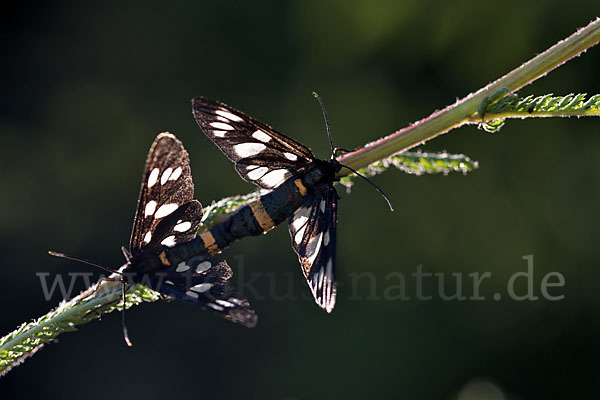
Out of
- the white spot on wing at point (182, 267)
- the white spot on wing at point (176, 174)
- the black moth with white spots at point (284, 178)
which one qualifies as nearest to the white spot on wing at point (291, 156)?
the black moth with white spots at point (284, 178)

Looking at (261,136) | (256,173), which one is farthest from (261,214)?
(261,136)

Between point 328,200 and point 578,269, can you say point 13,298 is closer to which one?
point 328,200

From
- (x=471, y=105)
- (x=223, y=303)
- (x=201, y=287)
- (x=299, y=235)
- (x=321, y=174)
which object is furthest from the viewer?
(x=299, y=235)

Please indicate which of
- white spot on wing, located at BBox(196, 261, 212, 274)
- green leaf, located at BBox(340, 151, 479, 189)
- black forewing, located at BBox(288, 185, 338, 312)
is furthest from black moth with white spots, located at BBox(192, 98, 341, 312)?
green leaf, located at BBox(340, 151, 479, 189)

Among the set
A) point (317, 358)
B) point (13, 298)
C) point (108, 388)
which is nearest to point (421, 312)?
point (317, 358)

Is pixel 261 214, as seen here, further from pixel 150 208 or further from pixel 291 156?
pixel 150 208

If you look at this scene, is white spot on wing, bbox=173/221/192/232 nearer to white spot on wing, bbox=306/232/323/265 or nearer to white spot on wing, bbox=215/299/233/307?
white spot on wing, bbox=215/299/233/307

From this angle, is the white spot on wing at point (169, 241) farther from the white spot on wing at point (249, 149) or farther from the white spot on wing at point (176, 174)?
the white spot on wing at point (249, 149)
